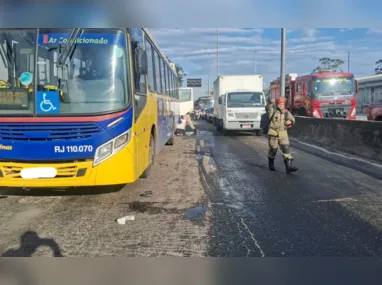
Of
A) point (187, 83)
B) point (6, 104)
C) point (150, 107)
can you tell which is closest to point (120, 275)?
point (6, 104)

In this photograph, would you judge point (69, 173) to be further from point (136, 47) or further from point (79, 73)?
point (136, 47)

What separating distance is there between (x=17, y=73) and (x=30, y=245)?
2607mm

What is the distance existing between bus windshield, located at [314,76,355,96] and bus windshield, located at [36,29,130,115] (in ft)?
63.9

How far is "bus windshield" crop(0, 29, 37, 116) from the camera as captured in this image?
5.76m

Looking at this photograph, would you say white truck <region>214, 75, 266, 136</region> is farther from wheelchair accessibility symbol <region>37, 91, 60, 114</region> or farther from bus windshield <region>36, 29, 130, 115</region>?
wheelchair accessibility symbol <region>37, 91, 60, 114</region>

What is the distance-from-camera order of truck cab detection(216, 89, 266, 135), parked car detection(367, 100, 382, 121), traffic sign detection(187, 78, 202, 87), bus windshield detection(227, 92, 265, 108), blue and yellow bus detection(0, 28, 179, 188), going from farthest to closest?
traffic sign detection(187, 78, 202, 87) → bus windshield detection(227, 92, 265, 108) → parked car detection(367, 100, 382, 121) → truck cab detection(216, 89, 266, 135) → blue and yellow bus detection(0, 28, 179, 188)

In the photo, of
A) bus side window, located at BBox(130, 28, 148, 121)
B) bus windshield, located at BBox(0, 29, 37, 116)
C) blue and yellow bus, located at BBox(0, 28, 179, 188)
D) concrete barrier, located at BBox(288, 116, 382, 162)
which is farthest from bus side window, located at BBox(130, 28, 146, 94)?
concrete barrier, located at BBox(288, 116, 382, 162)

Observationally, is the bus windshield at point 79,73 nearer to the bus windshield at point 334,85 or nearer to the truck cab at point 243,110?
the truck cab at point 243,110

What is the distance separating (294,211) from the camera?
5.81 m

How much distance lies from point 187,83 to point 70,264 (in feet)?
252

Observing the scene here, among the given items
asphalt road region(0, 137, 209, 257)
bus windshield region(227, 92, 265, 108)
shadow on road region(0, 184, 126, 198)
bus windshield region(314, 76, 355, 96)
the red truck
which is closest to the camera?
asphalt road region(0, 137, 209, 257)

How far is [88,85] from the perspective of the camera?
19.3ft

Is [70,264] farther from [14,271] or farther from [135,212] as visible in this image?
[135,212]

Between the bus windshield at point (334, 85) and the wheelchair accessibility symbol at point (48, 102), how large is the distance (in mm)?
20069
